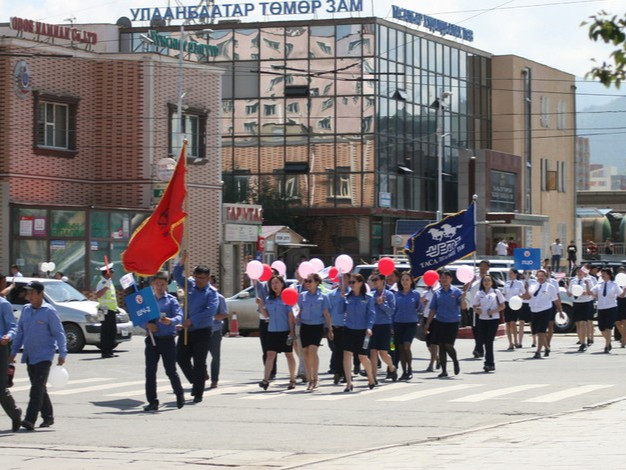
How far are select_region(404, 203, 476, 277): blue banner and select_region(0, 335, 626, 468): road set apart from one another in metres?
2.86

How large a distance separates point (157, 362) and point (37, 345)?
2.70 metres

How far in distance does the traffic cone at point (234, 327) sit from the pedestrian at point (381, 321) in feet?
49.7

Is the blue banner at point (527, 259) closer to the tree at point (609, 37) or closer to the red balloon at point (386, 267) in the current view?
the red balloon at point (386, 267)

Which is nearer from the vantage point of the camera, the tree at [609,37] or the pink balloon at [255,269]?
the tree at [609,37]

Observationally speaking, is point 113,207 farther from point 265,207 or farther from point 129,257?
point 129,257

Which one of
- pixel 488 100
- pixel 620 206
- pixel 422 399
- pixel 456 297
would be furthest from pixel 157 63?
pixel 620 206

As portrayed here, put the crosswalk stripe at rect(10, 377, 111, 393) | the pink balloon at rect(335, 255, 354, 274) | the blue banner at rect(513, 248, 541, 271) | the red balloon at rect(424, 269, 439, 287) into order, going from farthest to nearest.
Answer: the blue banner at rect(513, 248, 541, 271) < the red balloon at rect(424, 269, 439, 287) < the pink balloon at rect(335, 255, 354, 274) < the crosswalk stripe at rect(10, 377, 111, 393)

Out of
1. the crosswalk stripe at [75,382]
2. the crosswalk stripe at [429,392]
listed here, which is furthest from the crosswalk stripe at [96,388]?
the crosswalk stripe at [429,392]

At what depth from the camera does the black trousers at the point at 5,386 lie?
1525 centimetres

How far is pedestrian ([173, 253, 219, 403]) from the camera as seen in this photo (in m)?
18.8

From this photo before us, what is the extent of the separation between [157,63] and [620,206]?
207ft

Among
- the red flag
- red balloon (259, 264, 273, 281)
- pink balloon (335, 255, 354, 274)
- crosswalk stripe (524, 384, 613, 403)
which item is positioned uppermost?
the red flag

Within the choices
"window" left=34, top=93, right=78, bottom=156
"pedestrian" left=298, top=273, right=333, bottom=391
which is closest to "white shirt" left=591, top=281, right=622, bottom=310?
"pedestrian" left=298, top=273, right=333, bottom=391

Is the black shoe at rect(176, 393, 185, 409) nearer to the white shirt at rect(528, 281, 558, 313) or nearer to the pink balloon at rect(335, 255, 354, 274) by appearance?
the pink balloon at rect(335, 255, 354, 274)
